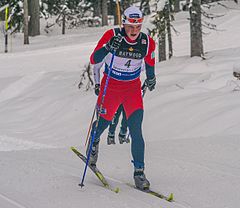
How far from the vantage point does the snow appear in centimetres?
607

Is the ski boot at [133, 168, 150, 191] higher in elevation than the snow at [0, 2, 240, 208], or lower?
higher

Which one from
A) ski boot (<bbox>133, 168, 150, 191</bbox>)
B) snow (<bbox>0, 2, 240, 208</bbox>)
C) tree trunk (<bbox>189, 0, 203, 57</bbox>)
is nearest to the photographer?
snow (<bbox>0, 2, 240, 208</bbox>)

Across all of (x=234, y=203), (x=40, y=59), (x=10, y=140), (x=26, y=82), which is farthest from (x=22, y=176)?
(x=40, y=59)

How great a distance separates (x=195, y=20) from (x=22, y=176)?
10361 millimetres

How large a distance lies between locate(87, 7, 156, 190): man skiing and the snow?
1.78ft

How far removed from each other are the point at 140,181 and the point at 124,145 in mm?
3255

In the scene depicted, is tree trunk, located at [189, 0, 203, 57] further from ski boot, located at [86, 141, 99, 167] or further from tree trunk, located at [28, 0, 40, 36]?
tree trunk, located at [28, 0, 40, 36]

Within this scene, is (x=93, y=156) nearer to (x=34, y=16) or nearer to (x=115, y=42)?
(x=115, y=42)

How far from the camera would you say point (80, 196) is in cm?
594

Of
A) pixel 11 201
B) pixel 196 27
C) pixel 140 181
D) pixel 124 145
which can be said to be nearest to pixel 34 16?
pixel 196 27

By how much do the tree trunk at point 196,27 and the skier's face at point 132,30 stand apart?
945 centimetres

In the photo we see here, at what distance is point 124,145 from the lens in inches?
377

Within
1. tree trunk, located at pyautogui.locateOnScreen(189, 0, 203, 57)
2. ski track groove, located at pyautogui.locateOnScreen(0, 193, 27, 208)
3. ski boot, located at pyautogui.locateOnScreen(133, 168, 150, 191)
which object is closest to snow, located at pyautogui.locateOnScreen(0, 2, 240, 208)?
ski track groove, located at pyautogui.locateOnScreen(0, 193, 27, 208)

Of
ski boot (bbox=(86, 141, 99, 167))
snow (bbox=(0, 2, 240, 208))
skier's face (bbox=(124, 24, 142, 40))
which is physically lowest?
snow (bbox=(0, 2, 240, 208))
